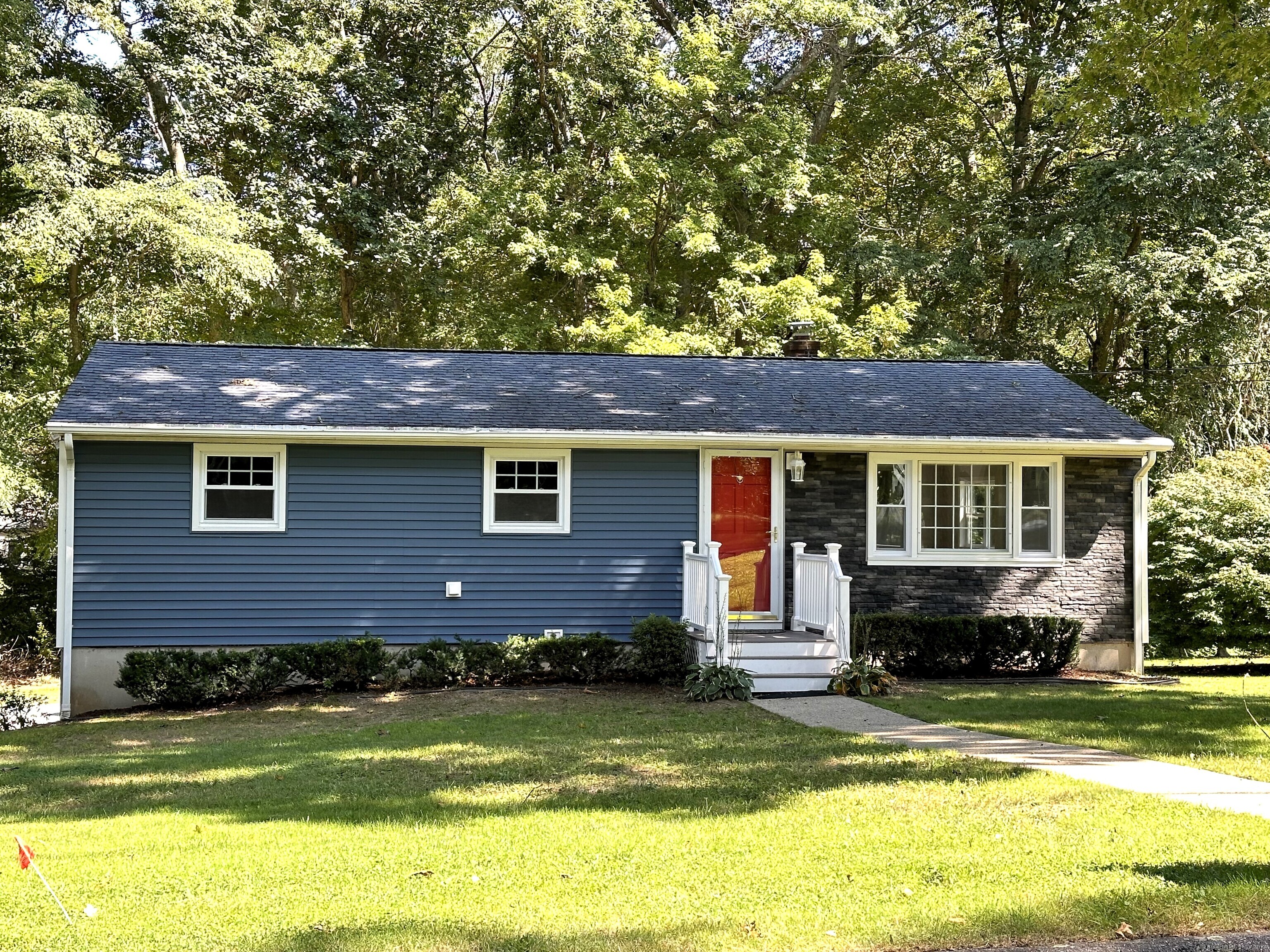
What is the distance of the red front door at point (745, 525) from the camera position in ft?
44.0

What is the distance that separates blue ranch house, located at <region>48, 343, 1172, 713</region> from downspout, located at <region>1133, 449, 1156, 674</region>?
3 centimetres

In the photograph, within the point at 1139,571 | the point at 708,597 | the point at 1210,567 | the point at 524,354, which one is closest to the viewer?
the point at 708,597

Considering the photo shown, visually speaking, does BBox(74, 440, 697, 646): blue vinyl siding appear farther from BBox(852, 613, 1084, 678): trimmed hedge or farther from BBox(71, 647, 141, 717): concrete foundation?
BBox(852, 613, 1084, 678): trimmed hedge

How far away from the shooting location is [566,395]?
14.0 meters

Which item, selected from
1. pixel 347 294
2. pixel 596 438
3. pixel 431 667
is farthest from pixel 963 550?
pixel 347 294

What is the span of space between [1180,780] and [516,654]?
6.96 meters

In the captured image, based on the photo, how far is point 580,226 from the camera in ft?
78.4

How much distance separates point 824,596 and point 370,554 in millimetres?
4992

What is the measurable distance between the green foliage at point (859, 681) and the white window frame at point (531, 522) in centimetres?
342

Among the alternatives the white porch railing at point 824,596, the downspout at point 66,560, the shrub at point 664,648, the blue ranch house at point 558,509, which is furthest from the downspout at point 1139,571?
the downspout at point 66,560

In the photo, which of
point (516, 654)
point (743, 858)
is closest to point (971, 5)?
point (516, 654)

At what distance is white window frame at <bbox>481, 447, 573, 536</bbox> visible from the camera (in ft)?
42.3

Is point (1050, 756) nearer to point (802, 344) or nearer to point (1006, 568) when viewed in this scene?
point (1006, 568)

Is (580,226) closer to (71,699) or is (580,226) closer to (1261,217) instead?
(1261,217)
